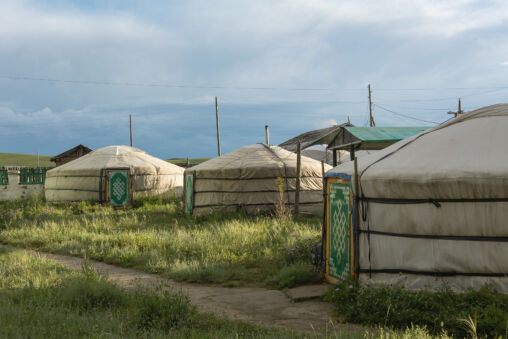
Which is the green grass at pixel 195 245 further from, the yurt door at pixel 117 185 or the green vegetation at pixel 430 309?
the yurt door at pixel 117 185

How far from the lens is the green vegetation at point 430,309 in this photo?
3498 millimetres

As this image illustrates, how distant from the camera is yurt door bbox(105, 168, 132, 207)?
47.6 ft

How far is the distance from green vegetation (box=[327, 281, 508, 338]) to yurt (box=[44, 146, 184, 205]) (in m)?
11.4

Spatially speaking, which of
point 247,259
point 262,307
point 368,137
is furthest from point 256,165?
point 262,307

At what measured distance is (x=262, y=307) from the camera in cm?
445

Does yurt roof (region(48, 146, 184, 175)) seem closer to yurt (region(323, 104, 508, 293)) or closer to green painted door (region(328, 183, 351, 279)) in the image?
green painted door (region(328, 183, 351, 279))

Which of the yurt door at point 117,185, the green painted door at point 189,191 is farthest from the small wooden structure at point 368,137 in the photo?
the yurt door at point 117,185

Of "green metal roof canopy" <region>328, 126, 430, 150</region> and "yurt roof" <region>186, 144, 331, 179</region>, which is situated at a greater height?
"green metal roof canopy" <region>328, 126, 430, 150</region>

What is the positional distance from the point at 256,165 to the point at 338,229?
17.5 ft

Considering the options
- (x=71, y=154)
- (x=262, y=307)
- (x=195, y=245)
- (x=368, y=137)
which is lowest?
(x=262, y=307)

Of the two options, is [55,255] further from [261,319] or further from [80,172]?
[80,172]

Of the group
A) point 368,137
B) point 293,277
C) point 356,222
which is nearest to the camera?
point 356,222

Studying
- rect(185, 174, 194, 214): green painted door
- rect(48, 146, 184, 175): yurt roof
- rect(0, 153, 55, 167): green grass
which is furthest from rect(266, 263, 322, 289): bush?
rect(0, 153, 55, 167): green grass

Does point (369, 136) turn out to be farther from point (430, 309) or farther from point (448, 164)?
point (430, 309)
